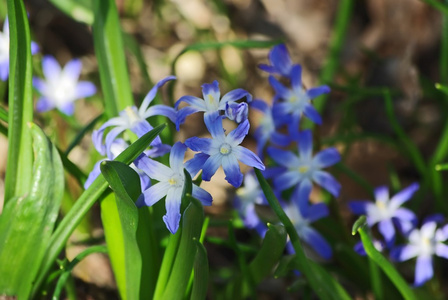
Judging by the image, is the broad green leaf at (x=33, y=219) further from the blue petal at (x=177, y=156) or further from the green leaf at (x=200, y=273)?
the green leaf at (x=200, y=273)

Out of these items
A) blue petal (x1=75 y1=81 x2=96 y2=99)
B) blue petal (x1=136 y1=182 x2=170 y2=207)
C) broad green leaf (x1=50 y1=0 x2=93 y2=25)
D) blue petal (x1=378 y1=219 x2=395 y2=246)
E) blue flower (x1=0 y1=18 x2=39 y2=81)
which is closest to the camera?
blue petal (x1=136 y1=182 x2=170 y2=207)

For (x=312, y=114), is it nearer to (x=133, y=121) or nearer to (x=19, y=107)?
(x=133, y=121)

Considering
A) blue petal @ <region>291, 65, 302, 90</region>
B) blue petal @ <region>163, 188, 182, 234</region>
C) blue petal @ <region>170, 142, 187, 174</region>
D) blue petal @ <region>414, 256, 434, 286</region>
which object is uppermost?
blue petal @ <region>291, 65, 302, 90</region>

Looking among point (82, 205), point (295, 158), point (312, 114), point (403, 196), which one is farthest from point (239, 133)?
point (403, 196)

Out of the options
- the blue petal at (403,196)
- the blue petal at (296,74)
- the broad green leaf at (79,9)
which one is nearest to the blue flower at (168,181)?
the blue petal at (296,74)

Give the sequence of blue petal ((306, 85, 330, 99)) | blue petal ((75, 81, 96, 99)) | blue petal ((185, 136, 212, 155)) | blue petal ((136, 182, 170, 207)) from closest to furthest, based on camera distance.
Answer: blue petal ((185, 136, 212, 155))
blue petal ((136, 182, 170, 207))
blue petal ((306, 85, 330, 99))
blue petal ((75, 81, 96, 99))

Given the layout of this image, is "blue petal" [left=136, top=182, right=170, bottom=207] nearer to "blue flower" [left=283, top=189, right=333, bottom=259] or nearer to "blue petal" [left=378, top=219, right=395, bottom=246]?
"blue flower" [left=283, top=189, right=333, bottom=259]

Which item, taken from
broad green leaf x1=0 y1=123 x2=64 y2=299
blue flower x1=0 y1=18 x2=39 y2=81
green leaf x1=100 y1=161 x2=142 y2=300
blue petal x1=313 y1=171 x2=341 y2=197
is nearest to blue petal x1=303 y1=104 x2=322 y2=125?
blue petal x1=313 y1=171 x2=341 y2=197
